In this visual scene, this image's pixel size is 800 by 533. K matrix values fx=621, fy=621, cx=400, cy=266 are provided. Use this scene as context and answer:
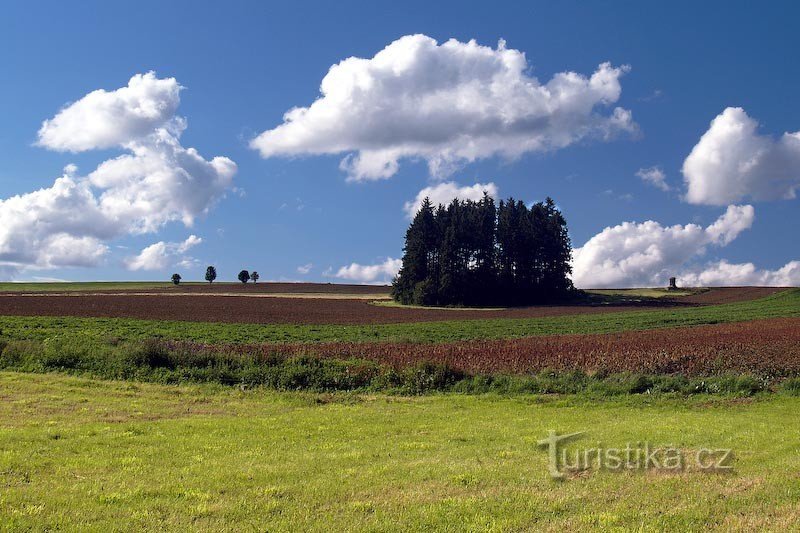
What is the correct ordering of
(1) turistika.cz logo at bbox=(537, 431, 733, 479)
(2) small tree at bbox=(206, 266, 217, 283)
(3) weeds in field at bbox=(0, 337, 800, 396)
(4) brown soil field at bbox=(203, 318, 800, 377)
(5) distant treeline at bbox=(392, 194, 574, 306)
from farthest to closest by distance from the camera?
(2) small tree at bbox=(206, 266, 217, 283) → (5) distant treeline at bbox=(392, 194, 574, 306) → (4) brown soil field at bbox=(203, 318, 800, 377) → (3) weeds in field at bbox=(0, 337, 800, 396) → (1) turistika.cz logo at bbox=(537, 431, 733, 479)

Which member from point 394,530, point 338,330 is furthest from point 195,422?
point 338,330

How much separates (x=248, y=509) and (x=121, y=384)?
17063mm

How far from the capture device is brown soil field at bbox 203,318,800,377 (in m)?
25.4

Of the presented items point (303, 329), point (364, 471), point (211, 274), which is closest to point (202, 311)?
point (303, 329)

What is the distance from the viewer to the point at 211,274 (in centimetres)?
16388

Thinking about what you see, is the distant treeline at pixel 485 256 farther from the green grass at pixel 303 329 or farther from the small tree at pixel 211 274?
the small tree at pixel 211 274

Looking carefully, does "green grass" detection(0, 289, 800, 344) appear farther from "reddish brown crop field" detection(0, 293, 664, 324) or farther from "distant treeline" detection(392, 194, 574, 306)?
"distant treeline" detection(392, 194, 574, 306)

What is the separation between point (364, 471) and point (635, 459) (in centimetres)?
490

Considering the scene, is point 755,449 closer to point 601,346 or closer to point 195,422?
point 195,422

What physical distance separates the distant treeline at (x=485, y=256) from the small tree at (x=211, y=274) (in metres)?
74.9

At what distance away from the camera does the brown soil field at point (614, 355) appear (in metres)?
25.4

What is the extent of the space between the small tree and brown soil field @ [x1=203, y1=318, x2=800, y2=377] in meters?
138

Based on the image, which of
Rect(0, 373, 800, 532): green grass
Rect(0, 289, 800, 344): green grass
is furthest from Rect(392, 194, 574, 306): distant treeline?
Rect(0, 373, 800, 532): green grass

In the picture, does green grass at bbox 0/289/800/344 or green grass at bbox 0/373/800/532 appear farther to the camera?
green grass at bbox 0/289/800/344
